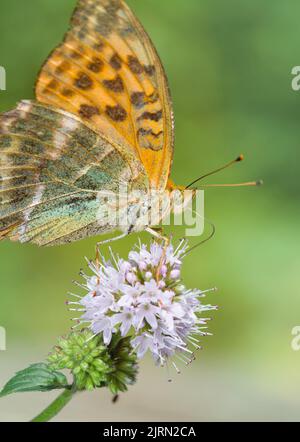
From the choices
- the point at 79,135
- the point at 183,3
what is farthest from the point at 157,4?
the point at 79,135

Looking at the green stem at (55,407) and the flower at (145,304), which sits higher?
the flower at (145,304)

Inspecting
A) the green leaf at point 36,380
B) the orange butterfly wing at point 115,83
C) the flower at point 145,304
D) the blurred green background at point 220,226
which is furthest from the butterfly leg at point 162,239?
the blurred green background at point 220,226

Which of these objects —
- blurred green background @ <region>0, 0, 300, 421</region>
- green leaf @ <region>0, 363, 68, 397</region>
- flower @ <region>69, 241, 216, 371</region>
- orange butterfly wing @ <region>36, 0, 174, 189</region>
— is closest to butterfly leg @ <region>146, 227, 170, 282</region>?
flower @ <region>69, 241, 216, 371</region>

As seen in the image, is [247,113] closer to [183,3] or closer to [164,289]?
[183,3]

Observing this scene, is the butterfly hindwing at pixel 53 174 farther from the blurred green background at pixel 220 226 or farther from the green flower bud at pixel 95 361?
the blurred green background at pixel 220 226

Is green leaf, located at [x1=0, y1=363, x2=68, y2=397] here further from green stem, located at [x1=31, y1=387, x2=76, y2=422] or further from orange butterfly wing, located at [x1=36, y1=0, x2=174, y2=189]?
orange butterfly wing, located at [x1=36, y1=0, x2=174, y2=189]

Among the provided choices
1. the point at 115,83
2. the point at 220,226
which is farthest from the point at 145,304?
the point at 220,226

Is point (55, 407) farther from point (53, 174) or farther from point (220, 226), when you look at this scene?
point (220, 226)
